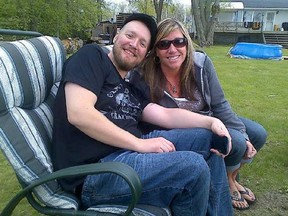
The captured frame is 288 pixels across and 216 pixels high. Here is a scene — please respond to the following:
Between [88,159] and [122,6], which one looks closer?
[88,159]

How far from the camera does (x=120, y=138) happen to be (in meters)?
1.89

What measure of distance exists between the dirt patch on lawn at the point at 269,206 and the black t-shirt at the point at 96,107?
132 centimetres

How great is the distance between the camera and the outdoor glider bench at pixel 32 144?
1.69 meters

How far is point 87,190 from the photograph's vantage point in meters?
1.80

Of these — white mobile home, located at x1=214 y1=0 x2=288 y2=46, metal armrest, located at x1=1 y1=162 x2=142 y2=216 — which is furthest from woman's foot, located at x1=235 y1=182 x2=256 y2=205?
white mobile home, located at x1=214 y1=0 x2=288 y2=46

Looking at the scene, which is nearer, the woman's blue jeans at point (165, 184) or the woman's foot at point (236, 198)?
the woman's blue jeans at point (165, 184)

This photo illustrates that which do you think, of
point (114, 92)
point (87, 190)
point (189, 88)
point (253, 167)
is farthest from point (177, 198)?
point (253, 167)

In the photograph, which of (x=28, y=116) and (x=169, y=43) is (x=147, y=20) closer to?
(x=169, y=43)

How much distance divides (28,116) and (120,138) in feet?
1.65

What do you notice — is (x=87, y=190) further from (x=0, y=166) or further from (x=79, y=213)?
(x=0, y=166)

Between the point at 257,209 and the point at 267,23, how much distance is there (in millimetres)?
37904

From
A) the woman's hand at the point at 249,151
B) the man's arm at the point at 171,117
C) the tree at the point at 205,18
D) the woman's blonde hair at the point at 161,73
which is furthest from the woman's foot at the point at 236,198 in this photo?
the tree at the point at 205,18

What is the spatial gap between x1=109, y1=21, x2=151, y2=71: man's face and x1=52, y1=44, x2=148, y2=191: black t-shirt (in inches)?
2.8

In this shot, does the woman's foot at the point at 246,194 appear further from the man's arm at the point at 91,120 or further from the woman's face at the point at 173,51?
the man's arm at the point at 91,120
